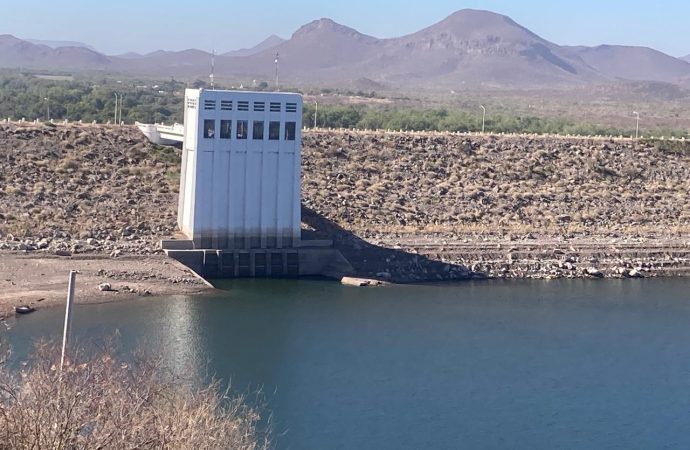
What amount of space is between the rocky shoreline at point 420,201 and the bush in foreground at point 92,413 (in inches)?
934

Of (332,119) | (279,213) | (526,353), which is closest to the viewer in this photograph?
(526,353)

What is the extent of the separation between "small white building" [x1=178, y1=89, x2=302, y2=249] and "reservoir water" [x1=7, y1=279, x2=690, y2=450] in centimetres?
196

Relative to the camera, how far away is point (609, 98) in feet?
568

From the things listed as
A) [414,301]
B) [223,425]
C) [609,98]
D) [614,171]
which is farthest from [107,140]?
[609,98]

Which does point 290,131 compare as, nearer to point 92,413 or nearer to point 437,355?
point 437,355

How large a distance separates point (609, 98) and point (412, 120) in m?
111

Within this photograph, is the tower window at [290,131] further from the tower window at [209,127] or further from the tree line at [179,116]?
the tree line at [179,116]

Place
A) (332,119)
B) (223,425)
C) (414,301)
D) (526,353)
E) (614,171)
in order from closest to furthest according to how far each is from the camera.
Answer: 1. (223,425)
2. (526,353)
3. (414,301)
4. (614,171)
5. (332,119)

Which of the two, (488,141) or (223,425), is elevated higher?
(488,141)

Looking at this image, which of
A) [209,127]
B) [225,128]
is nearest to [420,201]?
[225,128]

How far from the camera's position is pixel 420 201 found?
46062 millimetres

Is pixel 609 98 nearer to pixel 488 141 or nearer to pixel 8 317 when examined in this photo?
pixel 488 141

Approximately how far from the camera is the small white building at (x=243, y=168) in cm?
3778

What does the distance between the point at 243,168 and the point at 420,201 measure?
10.1m
